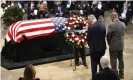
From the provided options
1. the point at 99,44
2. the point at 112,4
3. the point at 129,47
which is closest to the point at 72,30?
the point at 99,44

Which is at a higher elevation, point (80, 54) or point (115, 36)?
point (115, 36)

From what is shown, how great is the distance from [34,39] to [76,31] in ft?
4.11

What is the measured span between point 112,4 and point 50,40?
8184mm

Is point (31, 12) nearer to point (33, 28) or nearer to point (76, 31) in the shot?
point (33, 28)

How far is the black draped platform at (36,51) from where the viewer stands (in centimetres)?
866

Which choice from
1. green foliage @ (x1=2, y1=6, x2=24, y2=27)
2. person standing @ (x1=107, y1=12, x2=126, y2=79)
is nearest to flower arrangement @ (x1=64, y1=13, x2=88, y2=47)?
person standing @ (x1=107, y1=12, x2=126, y2=79)

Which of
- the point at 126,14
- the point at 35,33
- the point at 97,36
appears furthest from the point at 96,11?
the point at 97,36

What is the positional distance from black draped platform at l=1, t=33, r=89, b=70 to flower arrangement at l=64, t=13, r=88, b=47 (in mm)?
852

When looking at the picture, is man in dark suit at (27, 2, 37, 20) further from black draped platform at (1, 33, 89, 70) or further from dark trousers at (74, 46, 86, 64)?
dark trousers at (74, 46, 86, 64)

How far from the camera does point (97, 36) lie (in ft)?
22.7

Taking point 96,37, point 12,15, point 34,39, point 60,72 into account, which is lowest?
point 60,72

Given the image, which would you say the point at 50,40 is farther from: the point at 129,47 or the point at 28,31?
the point at 129,47

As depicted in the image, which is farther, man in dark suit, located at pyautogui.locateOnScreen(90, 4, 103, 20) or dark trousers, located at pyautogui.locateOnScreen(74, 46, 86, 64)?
man in dark suit, located at pyautogui.locateOnScreen(90, 4, 103, 20)

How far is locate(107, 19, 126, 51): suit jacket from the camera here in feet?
23.2
